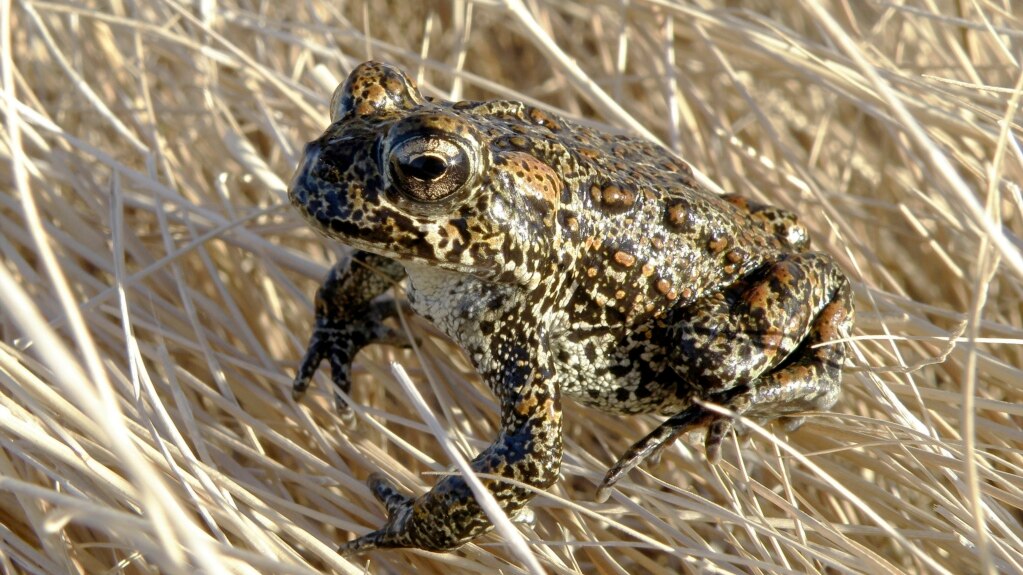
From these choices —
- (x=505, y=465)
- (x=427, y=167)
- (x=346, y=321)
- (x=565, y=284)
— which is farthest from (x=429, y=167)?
(x=346, y=321)

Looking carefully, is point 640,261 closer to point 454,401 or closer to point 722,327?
point 722,327

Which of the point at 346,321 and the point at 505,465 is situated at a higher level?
the point at 346,321

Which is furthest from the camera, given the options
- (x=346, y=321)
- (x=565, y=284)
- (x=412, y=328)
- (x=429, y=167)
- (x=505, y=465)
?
(x=412, y=328)

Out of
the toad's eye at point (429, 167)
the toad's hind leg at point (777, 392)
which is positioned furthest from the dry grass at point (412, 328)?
the toad's eye at point (429, 167)

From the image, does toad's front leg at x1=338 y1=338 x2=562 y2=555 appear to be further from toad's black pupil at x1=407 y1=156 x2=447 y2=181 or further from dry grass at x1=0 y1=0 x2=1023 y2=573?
toad's black pupil at x1=407 y1=156 x2=447 y2=181

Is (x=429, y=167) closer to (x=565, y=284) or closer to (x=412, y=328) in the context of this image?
(x=565, y=284)

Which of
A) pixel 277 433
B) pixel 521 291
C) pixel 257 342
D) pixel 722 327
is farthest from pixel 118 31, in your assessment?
pixel 722 327
